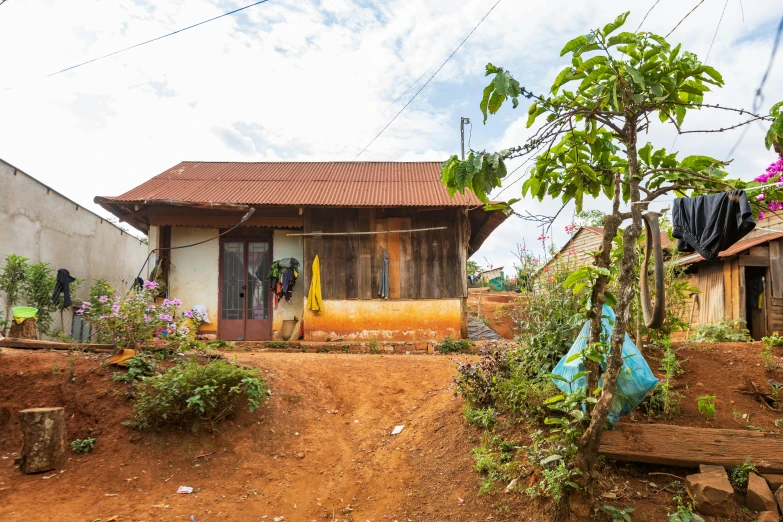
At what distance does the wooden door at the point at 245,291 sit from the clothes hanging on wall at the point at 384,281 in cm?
254

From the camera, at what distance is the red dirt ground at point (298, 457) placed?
3875mm

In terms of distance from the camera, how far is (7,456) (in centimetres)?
469

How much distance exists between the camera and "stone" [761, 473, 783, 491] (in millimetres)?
3430

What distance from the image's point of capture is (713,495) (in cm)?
324

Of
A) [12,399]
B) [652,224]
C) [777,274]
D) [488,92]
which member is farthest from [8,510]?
[777,274]

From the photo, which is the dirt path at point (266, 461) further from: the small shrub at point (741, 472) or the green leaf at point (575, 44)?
the green leaf at point (575, 44)

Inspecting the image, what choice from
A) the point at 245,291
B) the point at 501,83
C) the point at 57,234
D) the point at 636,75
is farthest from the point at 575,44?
the point at 57,234

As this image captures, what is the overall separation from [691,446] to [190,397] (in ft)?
14.6

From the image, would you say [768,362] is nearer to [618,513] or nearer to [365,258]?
[618,513]

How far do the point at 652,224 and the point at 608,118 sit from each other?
766 mm

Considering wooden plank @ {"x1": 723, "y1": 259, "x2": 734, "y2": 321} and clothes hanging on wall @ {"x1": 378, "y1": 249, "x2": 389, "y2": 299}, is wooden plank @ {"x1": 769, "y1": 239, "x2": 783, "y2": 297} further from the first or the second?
clothes hanging on wall @ {"x1": 378, "y1": 249, "x2": 389, "y2": 299}

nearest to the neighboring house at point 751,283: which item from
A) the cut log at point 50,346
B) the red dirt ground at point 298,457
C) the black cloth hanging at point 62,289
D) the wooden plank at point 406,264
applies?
the wooden plank at point 406,264

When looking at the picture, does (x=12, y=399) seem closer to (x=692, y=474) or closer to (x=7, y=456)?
(x=7, y=456)

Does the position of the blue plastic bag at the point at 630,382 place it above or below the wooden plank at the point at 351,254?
below
